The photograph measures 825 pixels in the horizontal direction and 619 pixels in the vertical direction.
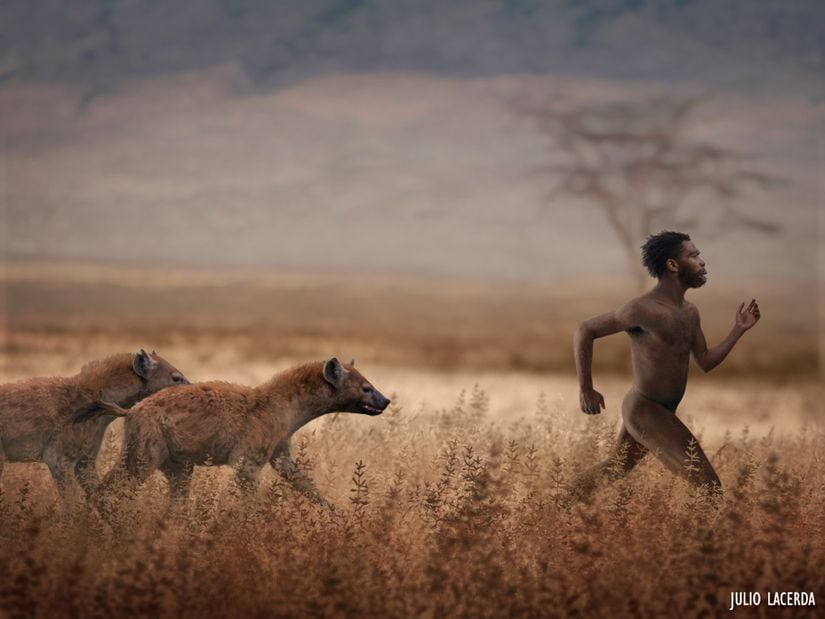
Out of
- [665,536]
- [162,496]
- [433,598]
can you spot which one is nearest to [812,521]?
[665,536]

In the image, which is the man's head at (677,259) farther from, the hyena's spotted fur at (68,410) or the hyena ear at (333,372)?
the hyena's spotted fur at (68,410)

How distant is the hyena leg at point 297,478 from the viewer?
1000 centimetres

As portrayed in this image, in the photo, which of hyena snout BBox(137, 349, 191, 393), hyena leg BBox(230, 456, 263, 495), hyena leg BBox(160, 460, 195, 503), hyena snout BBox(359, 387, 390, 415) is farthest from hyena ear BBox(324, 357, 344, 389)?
hyena leg BBox(160, 460, 195, 503)

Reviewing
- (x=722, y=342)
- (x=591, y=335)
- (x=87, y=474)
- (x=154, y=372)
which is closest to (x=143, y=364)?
(x=154, y=372)

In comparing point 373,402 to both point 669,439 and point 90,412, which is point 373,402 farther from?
point 669,439

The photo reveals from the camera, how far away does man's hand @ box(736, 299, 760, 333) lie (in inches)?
399

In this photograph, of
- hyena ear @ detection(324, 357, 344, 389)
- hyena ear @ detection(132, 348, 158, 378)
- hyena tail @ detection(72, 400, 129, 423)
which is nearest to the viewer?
hyena tail @ detection(72, 400, 129, 423)

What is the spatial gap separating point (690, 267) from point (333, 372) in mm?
3115

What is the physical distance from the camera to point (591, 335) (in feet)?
32.4

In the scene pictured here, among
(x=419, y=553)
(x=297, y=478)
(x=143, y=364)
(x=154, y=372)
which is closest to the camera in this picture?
(x=419, y=553)

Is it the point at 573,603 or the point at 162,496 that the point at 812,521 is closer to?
the point at 573,603

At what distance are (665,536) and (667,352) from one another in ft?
5.39

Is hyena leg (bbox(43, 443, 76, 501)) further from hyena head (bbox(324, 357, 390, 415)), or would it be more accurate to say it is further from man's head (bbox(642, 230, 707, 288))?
man's head (bbox(642, 230, 707, 288))

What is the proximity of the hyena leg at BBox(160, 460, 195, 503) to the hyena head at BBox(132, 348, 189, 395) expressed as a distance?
84 centimetres
